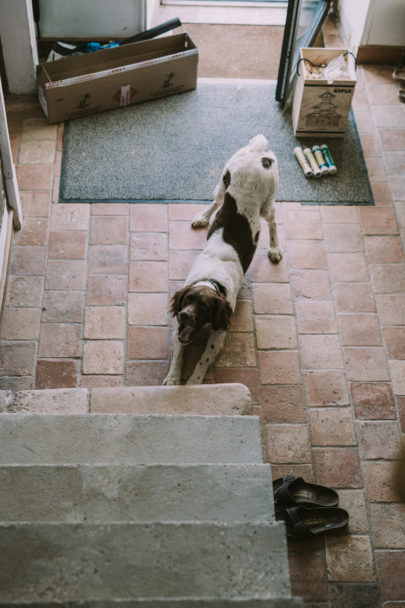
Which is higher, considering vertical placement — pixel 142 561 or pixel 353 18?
pixel 142 561

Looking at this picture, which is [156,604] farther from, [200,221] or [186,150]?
[186,150]

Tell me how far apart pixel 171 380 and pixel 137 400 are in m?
0.30

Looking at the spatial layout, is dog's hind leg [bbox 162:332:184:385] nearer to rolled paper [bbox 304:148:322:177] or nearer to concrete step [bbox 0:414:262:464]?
concrete step [bbox 0:414:262:464]

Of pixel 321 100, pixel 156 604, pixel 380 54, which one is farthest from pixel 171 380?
pixel 380 54

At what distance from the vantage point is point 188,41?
14.4ft

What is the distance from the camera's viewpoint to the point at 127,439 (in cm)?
234

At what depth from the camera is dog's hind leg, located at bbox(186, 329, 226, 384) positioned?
10.0ft

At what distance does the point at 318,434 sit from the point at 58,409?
1.16 metres

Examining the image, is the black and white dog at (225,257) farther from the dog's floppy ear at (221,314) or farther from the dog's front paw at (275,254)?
the dog's front paw at (275,254)

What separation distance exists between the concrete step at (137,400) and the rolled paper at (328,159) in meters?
1.82

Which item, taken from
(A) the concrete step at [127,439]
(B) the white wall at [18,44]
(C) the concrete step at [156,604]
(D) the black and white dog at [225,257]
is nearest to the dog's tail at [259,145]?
(D) the black and white dog at [225,257]

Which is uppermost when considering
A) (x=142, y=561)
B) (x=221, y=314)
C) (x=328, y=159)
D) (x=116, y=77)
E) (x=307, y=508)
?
(x=142, y=561)

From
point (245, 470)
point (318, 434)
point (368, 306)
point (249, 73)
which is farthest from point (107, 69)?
point (245, 470)

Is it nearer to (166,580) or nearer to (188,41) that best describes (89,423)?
(166,580)
